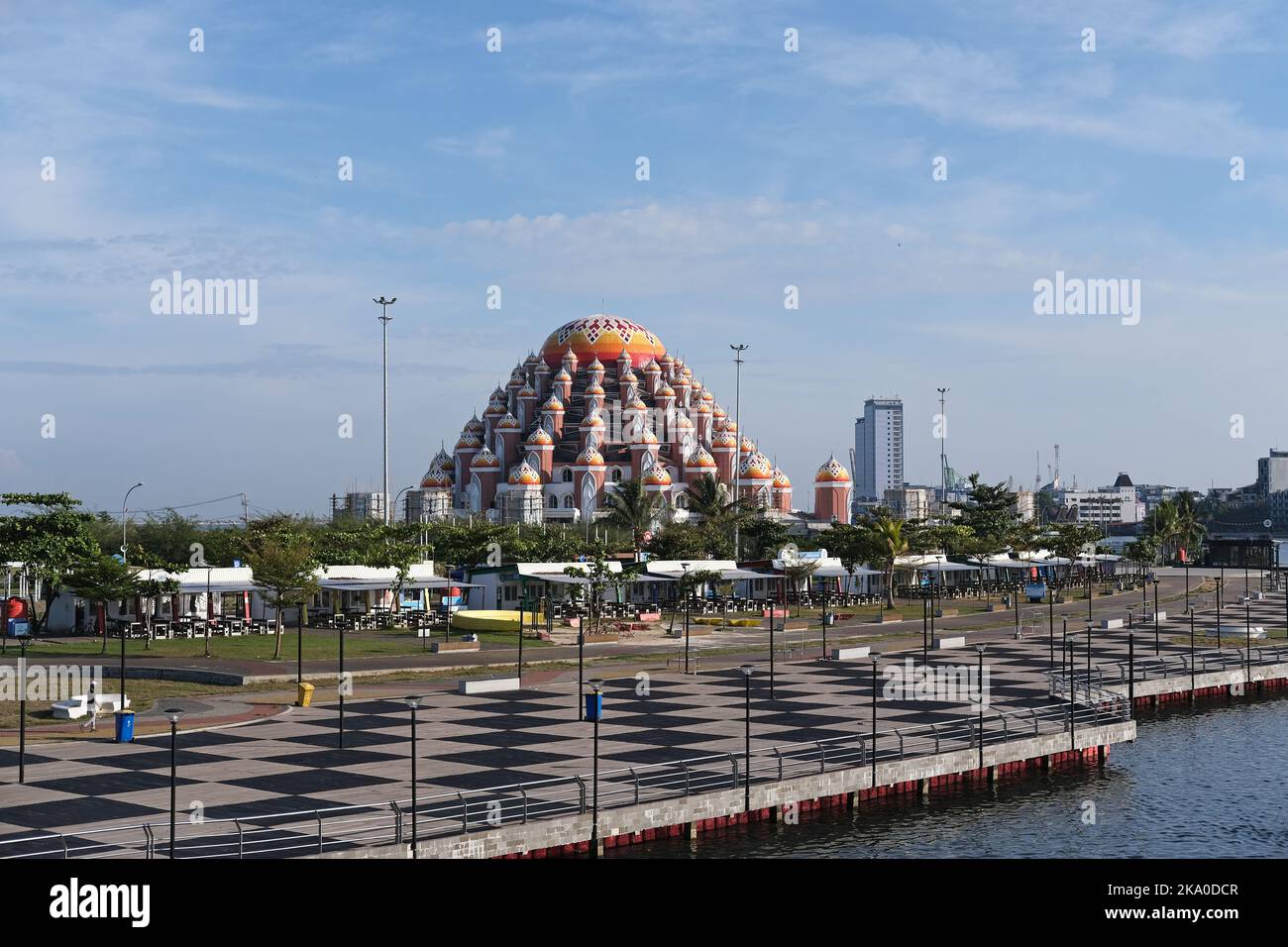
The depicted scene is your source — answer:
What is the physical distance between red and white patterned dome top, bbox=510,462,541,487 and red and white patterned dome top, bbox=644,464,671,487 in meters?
14.6

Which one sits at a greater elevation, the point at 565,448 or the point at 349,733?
the point at 565,448

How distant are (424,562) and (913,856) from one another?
212 feet

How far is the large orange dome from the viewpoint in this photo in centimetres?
19475

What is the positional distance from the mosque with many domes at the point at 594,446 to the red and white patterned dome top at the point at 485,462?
12cm

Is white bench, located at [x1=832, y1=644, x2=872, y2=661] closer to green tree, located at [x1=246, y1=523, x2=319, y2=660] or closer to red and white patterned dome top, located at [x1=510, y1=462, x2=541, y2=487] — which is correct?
green tree, located at [x1=246, y1=523, x2=319, y2=660]

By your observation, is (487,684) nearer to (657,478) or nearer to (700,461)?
(657,478)

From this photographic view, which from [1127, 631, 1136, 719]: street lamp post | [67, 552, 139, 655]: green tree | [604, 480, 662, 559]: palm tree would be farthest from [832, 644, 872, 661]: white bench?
[604, 480, 662, 559]: palm tree

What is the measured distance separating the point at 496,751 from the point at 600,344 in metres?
149

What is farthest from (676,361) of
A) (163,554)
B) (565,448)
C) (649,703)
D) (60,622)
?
(649,703)

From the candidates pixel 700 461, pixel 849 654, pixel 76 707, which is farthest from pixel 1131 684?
pixel 700 461

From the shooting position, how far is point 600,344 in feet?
640
